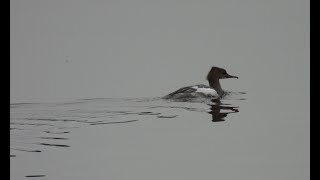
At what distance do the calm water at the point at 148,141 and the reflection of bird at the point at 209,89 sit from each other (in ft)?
0.26

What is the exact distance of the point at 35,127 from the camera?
249cm

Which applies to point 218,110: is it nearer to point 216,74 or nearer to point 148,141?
point 216,74

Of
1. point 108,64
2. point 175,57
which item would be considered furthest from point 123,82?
point 175,57

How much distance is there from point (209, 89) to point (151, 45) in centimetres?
40

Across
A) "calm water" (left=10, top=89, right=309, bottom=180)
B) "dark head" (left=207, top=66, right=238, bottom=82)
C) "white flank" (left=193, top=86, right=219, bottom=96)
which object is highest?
"dark head" (left=207, top=66, right=238, bottom=82)

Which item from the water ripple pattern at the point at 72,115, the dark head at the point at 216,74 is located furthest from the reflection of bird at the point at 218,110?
the dark head at the point at 216,74

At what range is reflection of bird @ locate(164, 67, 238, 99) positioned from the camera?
2.53m

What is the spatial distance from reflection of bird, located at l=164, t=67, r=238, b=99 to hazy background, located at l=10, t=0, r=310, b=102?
3cm

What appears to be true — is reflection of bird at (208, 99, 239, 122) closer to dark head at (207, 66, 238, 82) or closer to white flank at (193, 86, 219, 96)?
white flank at (193, 86, 219, 96)

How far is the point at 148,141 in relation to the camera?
249cm

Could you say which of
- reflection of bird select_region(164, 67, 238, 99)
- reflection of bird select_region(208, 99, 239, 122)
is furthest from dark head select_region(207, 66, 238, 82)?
reflection of bird select_region(208, 99, 239, 122)

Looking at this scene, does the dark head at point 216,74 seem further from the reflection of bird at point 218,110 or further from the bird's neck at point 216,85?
the reflection of bird at point 218,110
